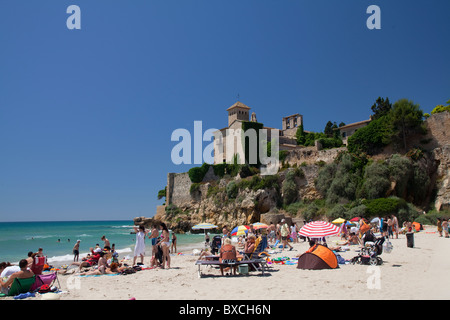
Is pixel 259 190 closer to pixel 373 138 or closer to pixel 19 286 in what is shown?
pixel 373 138

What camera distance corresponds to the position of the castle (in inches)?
1768

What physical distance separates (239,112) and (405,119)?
2888 centimetres

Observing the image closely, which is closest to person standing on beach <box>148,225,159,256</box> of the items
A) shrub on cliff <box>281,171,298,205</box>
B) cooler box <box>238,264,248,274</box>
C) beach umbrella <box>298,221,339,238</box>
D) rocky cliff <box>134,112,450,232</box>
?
cooler box <box>238,264,248,274</box>

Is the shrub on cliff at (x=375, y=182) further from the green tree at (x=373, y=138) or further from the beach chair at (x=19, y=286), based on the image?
the beach chair at (x=19, y=286)

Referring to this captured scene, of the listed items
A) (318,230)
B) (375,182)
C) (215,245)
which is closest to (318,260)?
(318,230)

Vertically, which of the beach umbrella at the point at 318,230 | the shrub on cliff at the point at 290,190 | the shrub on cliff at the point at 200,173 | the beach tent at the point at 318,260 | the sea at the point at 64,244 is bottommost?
the sea at the point at 64,244

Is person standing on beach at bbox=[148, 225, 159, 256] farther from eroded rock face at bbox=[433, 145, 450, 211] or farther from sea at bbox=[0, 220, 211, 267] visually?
eroded rock face at bbox=[433, 145, 450, 211]

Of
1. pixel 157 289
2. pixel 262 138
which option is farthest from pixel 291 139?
pixel 157 289

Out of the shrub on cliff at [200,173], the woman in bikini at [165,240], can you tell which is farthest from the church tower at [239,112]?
the woman in bikini at [165,240]

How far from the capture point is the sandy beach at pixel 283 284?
19.5 ft

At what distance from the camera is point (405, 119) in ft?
84.1

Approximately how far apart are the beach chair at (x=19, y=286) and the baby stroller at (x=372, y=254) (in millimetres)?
8523

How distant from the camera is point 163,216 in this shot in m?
Result: 46.9

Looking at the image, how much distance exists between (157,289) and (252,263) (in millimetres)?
2982
